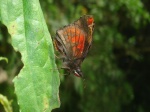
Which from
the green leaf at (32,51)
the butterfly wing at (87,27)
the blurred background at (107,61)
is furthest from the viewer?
the blurred background at (107,61)

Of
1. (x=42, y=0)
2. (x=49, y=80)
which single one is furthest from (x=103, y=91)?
(x=49, y=80)

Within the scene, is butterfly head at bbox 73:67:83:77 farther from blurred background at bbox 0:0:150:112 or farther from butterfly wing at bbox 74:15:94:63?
blurred background at bbox 0:0:150:112

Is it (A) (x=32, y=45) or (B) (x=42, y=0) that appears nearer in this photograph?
(A) (x=32, y=45)

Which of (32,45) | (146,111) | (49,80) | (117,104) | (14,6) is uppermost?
(14,6)

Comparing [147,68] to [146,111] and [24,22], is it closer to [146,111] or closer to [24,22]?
[146,111]

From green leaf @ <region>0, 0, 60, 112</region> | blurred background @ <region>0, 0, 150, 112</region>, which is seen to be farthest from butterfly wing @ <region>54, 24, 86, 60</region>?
blurred background @ <region>0, 0, 150, 112</region>

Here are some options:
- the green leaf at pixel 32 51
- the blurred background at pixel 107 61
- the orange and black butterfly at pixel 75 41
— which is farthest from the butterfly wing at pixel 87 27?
the blurred background at pixel 107 61

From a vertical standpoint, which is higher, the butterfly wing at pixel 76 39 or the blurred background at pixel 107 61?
the butterfly wing at pixel 76 39

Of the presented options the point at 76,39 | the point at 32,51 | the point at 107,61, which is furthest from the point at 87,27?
the point at 107,61

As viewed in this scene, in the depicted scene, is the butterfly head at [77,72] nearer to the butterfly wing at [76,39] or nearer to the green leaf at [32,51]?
the butterfly wing at [76,39]
